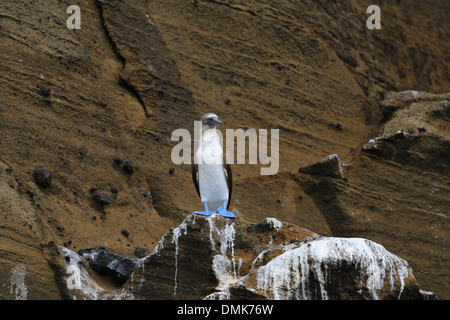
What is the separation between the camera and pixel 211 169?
1091 centimetres

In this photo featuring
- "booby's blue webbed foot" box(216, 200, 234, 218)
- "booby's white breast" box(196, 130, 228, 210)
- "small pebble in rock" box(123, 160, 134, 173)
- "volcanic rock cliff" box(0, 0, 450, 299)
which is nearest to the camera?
"volcanic rock cliff" box(0, 0, 450, 299)

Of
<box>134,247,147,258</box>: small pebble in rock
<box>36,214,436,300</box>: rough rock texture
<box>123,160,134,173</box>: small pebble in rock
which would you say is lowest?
<box>36,214,436,300</box>: rough rock texture

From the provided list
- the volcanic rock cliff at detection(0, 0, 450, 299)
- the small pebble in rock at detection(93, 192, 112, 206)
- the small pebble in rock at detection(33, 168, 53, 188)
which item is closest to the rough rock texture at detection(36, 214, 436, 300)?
the volcanic rock cliff at detection(0, 0, 450, 299)

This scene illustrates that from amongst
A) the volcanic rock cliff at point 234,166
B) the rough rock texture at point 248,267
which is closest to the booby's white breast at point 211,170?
the volcanic rock cliff at point 234,166

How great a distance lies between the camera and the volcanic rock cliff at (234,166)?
902 centimetres

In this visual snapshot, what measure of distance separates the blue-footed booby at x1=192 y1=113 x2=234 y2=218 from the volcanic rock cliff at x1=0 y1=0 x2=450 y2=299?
1328 mm

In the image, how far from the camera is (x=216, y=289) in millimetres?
8672

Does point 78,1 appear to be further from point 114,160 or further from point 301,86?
point 301,86

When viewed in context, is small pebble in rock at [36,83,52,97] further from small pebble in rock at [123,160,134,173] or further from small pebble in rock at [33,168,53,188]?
small pebble in rock at [123,160,134,173]

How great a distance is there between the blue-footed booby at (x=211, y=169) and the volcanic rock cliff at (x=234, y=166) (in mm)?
1328

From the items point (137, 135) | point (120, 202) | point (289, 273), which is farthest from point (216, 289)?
point (137, 135)

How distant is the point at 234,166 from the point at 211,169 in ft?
13.5

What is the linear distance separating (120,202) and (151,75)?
3.24 m

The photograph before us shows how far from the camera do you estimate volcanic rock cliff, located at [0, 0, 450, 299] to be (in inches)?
355
